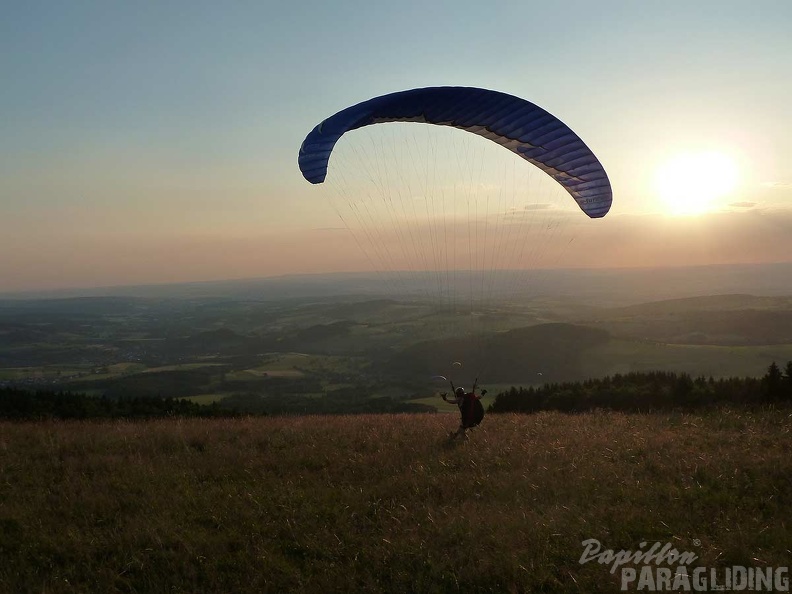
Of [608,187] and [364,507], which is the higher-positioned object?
[608,187]

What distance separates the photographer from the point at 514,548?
6.33 m

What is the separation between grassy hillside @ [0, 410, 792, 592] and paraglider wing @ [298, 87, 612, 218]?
613 centimetres

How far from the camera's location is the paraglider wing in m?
12.1

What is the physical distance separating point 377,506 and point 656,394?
14.1m

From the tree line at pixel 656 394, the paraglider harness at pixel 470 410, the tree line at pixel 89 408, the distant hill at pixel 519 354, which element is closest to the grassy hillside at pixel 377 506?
the paraglider harness at pixel 470 410

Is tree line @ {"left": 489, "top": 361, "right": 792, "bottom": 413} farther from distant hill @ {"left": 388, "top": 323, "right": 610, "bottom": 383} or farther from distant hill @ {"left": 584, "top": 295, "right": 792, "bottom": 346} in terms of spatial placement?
distant hill @ {"left": 584, "top": 295, "right": 792, "bottom": 346}

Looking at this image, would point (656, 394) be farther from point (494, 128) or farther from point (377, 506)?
point (377, 506)

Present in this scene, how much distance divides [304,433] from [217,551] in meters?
5.67

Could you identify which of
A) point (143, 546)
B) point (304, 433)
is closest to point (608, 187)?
point (304, 433)

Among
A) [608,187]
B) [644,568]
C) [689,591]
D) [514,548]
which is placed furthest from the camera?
[608,187]

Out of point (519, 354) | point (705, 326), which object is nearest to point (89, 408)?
point (519, 354)

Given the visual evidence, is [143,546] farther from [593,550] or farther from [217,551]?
[593,550]

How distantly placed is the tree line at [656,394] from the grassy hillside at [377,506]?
4495 millimetres

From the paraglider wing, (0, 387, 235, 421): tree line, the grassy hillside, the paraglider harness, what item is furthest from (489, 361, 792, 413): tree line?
(0, 387, 235, 421): tree line
